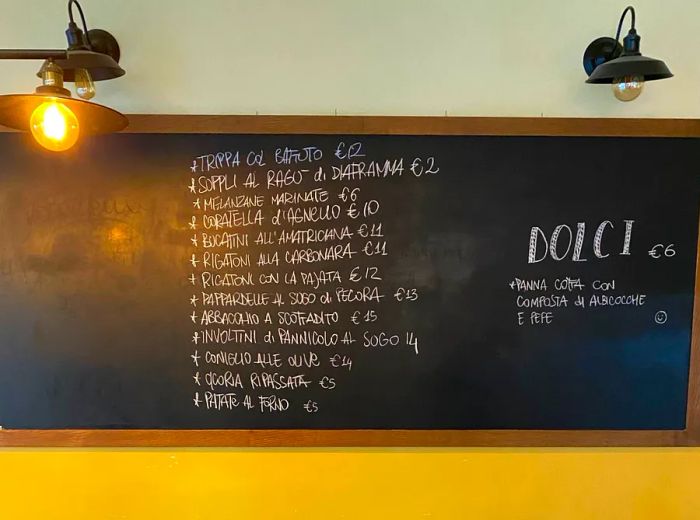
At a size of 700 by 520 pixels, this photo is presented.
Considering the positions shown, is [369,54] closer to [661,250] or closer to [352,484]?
[661,250]

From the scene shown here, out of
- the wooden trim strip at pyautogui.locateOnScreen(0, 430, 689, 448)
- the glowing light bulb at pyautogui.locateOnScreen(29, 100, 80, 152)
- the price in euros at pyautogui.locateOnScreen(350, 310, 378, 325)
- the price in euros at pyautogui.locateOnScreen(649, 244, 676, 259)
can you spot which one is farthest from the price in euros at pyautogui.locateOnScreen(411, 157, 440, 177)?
the glowing light bulb at pyautogui.locateOnScreen(29, 100, 80, 152)

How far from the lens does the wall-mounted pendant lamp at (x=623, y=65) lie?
62.0 inches

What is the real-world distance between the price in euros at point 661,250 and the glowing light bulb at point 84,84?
198cm

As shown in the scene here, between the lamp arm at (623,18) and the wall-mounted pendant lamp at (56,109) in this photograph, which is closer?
the wall-mounted pendant lamp at (56,109)

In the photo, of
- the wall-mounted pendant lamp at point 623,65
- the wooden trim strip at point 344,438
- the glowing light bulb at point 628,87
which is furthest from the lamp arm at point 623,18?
the wooden trim strip at point 344,438

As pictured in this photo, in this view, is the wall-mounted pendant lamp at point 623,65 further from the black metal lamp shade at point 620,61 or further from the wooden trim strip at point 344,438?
the wooden trim strip at point 344,438

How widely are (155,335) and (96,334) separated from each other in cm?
22

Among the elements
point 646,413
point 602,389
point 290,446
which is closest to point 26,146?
point 290,446

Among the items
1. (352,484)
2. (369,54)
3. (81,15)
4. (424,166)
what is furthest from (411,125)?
(352,484)

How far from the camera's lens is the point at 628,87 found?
1746 millimetres

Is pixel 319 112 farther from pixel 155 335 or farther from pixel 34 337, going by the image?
pixel 34 337

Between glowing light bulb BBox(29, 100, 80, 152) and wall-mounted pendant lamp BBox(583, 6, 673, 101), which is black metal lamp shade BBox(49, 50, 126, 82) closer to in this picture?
glowing light bulb BBox(29, 100, 80, 152)

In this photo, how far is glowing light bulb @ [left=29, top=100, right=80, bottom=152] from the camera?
1312 mm

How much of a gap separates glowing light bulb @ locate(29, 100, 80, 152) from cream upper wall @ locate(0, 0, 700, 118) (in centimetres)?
54
